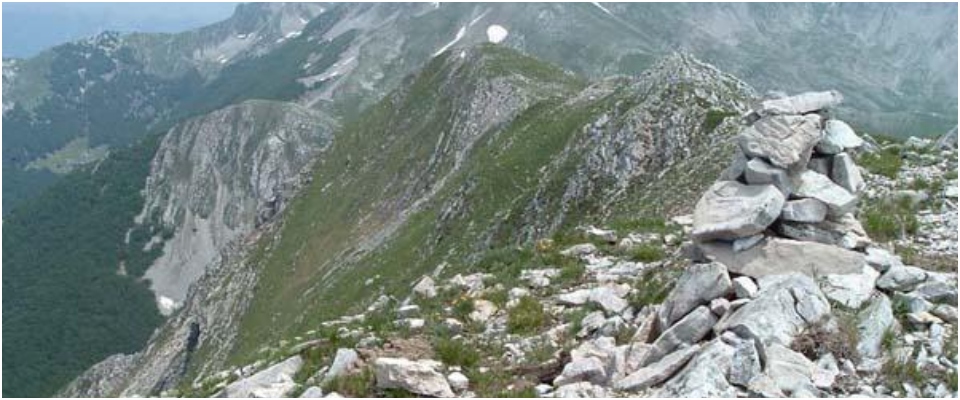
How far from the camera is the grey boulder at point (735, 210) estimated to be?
18.3 metres

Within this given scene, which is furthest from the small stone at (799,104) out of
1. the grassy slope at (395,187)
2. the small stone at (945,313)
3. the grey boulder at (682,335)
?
the grassy slope at (395,187)

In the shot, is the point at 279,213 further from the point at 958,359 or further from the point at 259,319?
the point at 958,359

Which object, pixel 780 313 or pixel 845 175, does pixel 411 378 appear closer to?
pixel 780 313

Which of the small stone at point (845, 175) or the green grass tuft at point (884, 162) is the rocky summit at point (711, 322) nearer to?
the small stone at point (845, 175)

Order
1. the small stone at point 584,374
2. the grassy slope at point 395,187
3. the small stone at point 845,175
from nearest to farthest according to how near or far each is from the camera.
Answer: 1. the small stone at point 584,374
2. the small stone at point 845,175
3. the grassy slope at point 395,187

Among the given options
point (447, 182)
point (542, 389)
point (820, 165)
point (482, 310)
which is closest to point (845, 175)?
point (820, 165)

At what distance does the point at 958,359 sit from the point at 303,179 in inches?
5640

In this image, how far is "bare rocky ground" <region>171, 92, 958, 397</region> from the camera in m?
15.0

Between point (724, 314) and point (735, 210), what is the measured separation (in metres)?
3.27

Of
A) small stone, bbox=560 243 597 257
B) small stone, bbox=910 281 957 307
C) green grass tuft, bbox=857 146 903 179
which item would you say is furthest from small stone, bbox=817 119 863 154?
green grass tuft, bbox=857 146 903 179

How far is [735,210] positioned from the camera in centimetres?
1883

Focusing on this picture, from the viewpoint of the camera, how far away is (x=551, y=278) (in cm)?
2314

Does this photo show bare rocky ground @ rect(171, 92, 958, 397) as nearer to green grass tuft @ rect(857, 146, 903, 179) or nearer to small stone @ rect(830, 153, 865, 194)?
small stone @ rect(830, 153, 865, 194)

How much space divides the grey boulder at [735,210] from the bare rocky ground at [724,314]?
0.11 ft
